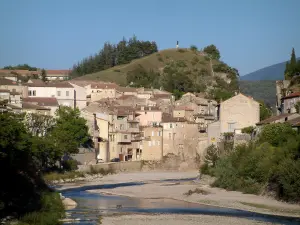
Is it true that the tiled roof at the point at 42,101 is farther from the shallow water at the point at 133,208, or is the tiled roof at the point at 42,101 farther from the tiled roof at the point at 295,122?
the tiled roof at the point at 295,122

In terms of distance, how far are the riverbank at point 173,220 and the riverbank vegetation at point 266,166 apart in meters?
7.78

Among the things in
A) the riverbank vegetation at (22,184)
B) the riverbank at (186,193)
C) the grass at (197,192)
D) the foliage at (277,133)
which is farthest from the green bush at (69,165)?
the foliage at (277,133)

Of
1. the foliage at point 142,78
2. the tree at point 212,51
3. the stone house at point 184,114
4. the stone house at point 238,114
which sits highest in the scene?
the tree at point 212,51

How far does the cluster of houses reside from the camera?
252 ft

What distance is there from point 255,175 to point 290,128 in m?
6.67

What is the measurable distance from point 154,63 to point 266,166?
376 ft

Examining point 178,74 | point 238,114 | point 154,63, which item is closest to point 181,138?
point 238,114

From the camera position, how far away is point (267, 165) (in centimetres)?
5441

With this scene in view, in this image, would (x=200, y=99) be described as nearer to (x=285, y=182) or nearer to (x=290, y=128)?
(x=290, y=128)

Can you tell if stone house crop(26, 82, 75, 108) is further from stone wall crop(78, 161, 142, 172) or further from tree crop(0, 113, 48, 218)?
tree crop(0, 113, 48, 218)

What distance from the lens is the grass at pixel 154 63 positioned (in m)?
152

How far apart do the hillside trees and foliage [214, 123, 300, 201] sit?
108 m

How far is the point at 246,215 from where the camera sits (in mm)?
44094

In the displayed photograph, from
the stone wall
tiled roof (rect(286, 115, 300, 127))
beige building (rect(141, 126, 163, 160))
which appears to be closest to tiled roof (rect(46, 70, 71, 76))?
beige building (rect(141, 126, 163, 160))
